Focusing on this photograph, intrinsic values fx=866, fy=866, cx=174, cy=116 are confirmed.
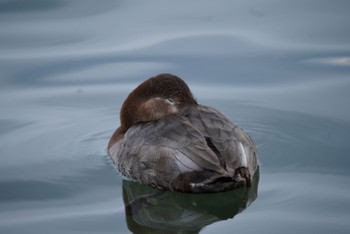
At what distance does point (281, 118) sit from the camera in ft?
32.8

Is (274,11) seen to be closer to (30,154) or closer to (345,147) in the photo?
(345,147)

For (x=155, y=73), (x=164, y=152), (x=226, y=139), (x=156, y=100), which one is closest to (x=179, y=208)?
(x=164, y=152)

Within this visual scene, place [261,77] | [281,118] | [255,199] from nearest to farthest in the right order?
1. [255,199]
2. [281,118]
3. [261,77]

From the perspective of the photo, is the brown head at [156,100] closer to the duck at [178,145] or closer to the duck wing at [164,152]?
the duck at [178,145]

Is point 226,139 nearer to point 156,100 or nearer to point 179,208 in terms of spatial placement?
point 179,208

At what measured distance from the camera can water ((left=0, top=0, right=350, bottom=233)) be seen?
7.69m

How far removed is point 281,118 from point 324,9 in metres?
3.68

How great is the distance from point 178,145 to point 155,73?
3.67 metres

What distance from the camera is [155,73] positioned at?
1155cm

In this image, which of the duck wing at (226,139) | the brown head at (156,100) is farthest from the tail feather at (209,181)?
the brown head at (156,100)

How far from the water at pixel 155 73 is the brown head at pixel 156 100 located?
1.69 feet

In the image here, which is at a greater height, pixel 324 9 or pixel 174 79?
pixel 324 9

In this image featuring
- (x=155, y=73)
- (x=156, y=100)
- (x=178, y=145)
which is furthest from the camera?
(x=155, y=73)

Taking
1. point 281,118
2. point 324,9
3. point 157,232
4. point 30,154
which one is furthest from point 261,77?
point 157,232
